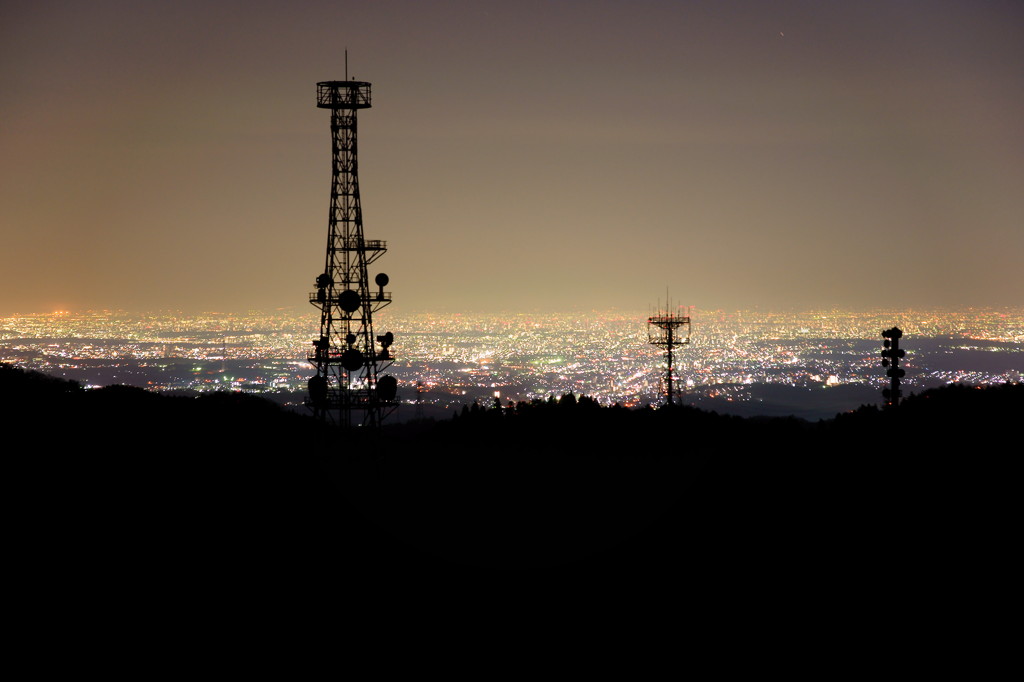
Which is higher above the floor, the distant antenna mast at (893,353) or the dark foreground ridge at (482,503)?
the distant antenna mast at (893,353)

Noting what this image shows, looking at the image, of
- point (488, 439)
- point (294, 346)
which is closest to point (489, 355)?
point (294, 346)

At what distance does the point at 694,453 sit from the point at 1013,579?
1954 cm

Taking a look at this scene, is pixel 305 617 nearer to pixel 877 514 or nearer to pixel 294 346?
pixel 877 514

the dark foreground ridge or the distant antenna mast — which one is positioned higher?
the distant antenna mast

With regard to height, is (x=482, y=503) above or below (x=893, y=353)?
below

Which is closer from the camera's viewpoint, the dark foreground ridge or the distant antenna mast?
the dark foreground ridge

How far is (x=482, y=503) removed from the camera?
121 ft

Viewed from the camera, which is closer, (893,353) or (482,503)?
(893,353)

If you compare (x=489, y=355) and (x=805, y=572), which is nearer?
(x=805, y=572)

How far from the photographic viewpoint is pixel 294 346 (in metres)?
159

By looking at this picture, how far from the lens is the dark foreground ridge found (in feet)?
87.3

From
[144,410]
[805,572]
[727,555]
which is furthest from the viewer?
[144,410]

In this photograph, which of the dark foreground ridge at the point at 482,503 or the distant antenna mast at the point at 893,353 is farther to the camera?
the distant antenna mast at the point at 893,353

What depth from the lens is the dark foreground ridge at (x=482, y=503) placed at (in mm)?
26609
